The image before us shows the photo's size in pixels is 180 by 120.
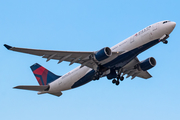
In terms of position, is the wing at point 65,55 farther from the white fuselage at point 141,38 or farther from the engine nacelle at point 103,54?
the white fuselage at point 141,38

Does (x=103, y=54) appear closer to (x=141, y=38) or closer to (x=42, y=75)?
(x=141, y=38)

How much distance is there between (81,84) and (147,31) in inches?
420

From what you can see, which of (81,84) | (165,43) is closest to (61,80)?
(81,84)

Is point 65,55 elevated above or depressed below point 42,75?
below

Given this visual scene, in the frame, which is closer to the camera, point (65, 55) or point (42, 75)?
point (65, 55)

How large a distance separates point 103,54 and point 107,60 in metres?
2.29

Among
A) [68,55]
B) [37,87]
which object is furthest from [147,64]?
[37,87]

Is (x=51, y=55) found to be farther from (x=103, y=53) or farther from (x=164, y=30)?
(x=164, y=30)

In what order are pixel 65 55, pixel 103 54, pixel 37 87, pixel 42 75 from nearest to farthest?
pixel 103 54 → pixel 65 55 → pixel 37 87 → pixel 42 75

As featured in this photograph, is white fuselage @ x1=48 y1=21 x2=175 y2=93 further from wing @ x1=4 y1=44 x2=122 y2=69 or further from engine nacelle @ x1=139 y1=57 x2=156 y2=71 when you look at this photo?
engine nacelle @ x1=139 y1=57 x2=156 y2=71

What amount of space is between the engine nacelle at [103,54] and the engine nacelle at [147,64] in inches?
274

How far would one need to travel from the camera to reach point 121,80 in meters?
37.8

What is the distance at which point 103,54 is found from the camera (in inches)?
1239

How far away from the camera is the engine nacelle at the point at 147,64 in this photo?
36812 mm
